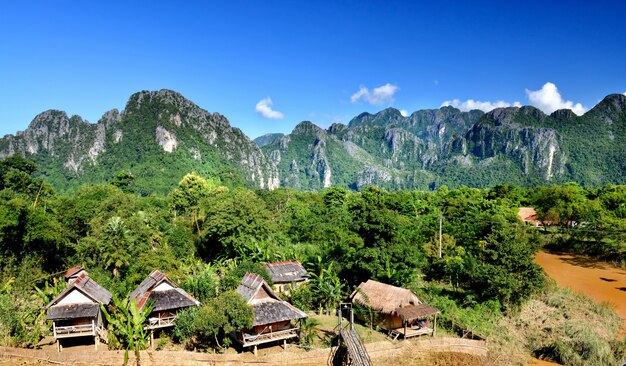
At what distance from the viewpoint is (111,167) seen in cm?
10519

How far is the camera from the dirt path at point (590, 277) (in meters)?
27.2

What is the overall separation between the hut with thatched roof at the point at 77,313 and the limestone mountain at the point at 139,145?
75.6 metres

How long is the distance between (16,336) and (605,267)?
43.2m

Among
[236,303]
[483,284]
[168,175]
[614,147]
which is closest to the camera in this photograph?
[236,303]

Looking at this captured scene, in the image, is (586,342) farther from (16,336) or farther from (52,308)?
(16,336)

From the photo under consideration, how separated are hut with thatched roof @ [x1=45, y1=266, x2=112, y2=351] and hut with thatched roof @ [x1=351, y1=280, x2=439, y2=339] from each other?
1230 cm

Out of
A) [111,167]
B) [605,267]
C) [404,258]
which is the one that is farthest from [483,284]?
[111,167]

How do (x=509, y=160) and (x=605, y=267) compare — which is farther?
(x=509, y=160)

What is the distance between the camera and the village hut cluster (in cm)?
1698

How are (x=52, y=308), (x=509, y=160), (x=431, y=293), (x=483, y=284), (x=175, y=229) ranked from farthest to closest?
1. (x=509, y=160)
2. (x=175, y=229)
3. (x=431, y=293)
4. (x=483, y=284)
5. (x=52, y=308)

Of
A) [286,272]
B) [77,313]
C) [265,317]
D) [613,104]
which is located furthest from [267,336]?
[613,104]

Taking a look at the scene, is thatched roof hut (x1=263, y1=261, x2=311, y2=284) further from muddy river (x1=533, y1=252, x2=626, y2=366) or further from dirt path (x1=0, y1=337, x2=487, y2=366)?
muddy river (x1=533, y1=252, x2=626, y2=366)

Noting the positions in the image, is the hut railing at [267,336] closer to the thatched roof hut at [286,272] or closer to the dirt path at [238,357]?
the dirt path at [238,357]

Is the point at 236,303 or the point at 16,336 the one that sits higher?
the point at 236,303
